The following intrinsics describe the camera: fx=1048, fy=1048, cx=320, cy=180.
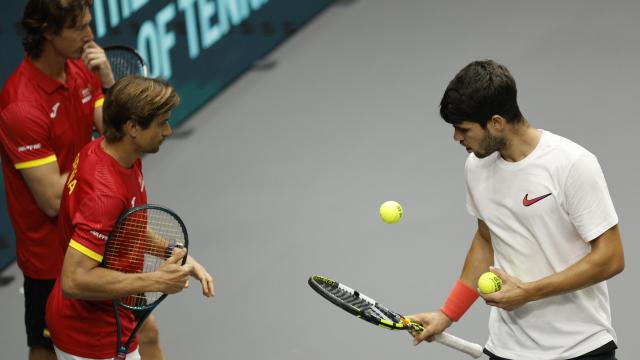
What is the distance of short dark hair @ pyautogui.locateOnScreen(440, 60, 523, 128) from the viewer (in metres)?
3.28

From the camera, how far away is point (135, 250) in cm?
358

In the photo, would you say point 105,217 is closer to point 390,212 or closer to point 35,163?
point 35,163

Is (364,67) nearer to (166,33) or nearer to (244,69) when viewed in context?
(244,69)

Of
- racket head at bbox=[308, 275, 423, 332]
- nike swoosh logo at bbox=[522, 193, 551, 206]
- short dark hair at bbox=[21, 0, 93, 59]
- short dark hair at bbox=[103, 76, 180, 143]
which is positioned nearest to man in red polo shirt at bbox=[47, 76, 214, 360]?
short dark hair at bbox=[103, 76, 180, 143]

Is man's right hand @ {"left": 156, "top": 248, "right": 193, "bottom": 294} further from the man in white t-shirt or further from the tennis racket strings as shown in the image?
the man in white t-shirt

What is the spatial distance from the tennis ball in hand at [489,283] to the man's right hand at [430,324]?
432 mm

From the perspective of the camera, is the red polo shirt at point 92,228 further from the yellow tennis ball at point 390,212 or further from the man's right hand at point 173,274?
the yellow tennis ball at point 390,212

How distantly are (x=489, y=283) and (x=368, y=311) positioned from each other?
0.57 m

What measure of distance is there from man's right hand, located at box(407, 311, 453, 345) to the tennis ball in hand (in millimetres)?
432

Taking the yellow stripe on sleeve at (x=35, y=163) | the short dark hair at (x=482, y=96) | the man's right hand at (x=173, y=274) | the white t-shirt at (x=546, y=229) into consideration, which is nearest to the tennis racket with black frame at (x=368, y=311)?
the white t-shirt at (x=546, y=229)

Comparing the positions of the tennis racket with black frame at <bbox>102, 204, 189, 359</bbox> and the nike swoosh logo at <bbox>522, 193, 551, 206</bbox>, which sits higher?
the nike swoosh logo at <bbox>522, 193, 551, 206</bbox>

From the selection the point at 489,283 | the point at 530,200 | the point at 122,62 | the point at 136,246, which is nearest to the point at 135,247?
the point at 136,246

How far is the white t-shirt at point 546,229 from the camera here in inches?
127

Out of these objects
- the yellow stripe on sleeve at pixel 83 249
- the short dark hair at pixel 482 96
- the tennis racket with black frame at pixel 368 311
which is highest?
the short dark hair at pixel 482 96
